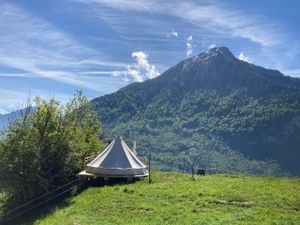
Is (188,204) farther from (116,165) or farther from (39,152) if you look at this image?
(39,152)

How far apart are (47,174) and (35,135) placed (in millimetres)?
3719

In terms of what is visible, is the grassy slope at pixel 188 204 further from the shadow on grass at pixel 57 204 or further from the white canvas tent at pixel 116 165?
the white canvas tent at pixel 116 165

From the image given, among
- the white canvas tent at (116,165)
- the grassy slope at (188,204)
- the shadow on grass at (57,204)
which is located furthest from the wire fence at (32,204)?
the grassy slope at (188,204)

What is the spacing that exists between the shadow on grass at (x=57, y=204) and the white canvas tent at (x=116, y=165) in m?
0.78

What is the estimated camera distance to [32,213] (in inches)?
1366

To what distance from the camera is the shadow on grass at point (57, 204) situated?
105 ft

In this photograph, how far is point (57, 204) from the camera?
33656mm

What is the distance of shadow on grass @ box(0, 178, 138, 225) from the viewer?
105ft

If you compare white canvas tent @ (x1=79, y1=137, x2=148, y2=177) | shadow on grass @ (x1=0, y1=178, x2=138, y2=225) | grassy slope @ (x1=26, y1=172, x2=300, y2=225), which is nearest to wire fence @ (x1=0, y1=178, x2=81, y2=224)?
shadow on grass @ (x1=0, y1=178, x2=138, y2=225)

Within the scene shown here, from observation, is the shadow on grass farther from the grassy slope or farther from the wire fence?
the grassy slope

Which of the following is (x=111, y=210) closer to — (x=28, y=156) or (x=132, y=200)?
(x=132, y=200)

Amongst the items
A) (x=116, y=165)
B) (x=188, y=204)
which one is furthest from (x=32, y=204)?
(x=188, y=204)

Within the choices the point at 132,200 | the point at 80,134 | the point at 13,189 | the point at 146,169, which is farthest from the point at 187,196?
the point at 80,134

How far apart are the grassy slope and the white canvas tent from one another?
3113mm
